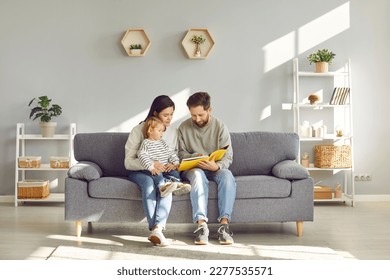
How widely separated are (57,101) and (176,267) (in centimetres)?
345

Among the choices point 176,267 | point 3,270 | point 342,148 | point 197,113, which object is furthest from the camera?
point 342,148

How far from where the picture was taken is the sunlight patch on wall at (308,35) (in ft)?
21.9

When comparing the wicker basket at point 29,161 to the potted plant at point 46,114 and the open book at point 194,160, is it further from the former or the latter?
the open book at point 194,160

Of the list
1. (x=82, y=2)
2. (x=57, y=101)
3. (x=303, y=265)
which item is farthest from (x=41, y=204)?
(x=303, y=265)

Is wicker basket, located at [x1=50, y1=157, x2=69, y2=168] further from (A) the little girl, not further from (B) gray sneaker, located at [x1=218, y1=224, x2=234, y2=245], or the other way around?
(B) gray sneaker, located at [x1=218, y1=224, x2=234, y2=245]

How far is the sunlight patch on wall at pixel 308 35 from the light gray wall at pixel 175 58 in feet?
0.03

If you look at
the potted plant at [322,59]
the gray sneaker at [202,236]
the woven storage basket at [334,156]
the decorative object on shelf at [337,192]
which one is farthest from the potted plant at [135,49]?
the gray sneaker at [202,236]

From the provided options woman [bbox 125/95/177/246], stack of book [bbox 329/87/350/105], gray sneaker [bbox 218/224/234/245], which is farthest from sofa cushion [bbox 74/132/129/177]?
stack of book [bbox 329/87/350/105]

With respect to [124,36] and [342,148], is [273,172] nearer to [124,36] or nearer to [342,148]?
[342,148]

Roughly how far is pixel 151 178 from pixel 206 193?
1.33ft

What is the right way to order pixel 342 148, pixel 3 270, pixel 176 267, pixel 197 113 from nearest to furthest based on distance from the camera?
pixel 3 270
pixel 176 267
pixel 197 113
pixel 342 148

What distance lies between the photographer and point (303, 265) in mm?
3803

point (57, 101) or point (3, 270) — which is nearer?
point (3, 270)

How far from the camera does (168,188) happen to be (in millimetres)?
4465
